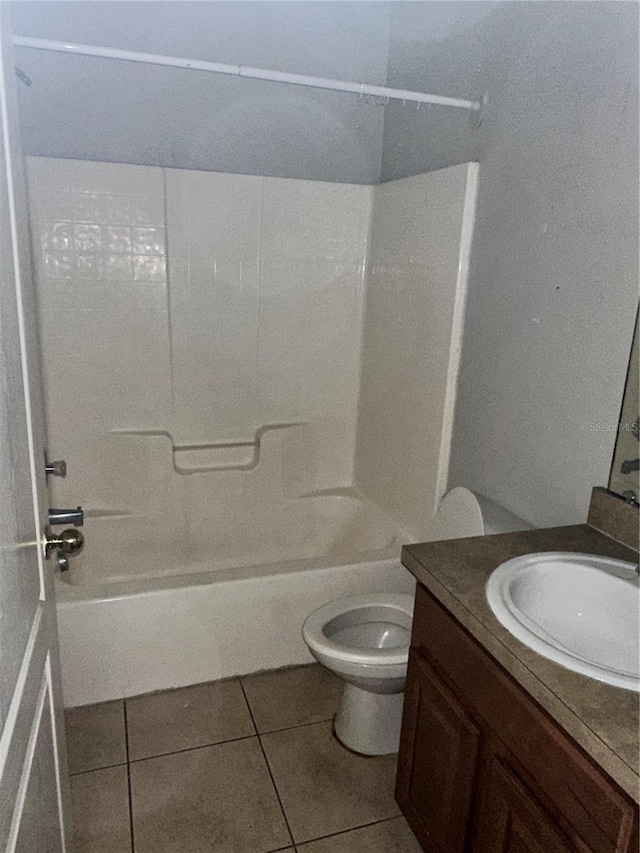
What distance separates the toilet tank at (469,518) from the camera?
1707 mm

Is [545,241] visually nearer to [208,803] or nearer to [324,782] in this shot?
[324,782]

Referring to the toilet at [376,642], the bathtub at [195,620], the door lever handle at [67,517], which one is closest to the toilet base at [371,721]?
the toilet at [376,642]

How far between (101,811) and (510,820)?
112 centimetres

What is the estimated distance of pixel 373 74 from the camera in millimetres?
2654

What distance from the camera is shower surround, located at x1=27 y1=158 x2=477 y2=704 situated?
6.95 ft

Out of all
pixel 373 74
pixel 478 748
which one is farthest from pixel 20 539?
pixel 373 74

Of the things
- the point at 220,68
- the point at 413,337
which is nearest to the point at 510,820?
the point at 413,337

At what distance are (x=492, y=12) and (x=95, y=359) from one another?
1898mm

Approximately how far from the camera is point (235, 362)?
2.71m

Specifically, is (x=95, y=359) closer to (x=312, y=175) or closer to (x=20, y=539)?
(x=312, y=175)

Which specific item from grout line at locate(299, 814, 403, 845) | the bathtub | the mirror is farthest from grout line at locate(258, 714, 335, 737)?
the mirror

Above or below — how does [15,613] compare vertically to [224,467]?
above

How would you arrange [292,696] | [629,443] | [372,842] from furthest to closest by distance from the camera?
[292,696]
[372,842]
[629,443]

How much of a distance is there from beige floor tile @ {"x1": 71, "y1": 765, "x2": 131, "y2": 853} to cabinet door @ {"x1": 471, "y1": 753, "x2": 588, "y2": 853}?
3.02 ft
